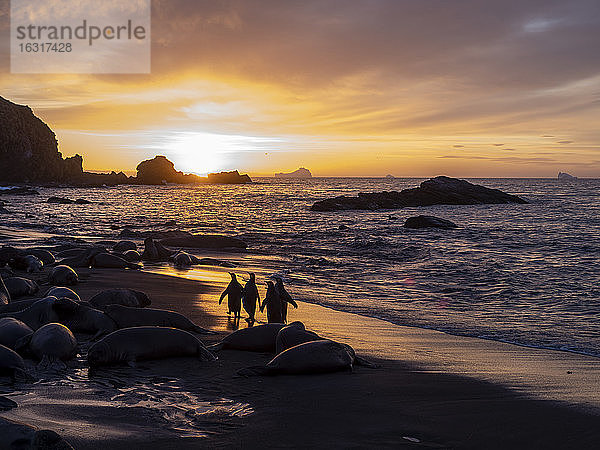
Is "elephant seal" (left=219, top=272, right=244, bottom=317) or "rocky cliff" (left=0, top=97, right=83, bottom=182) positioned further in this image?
"rocky cliff" (left=0, top=97, right=83, bottom=182)

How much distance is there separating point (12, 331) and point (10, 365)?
3.94 ft

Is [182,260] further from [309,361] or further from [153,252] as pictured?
[309,361]

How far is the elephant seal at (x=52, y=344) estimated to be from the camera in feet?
18.6

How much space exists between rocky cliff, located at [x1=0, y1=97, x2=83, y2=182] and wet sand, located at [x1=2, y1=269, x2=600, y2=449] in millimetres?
121663

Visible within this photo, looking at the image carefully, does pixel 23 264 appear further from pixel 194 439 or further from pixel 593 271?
pixel 593 271

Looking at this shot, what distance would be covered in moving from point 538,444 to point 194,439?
265 centimetres

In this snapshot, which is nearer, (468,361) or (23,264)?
(468,361)

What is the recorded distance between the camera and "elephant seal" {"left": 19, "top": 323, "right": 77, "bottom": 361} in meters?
5.67

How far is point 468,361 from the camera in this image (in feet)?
22.3

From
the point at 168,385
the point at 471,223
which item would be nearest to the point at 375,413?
the point at 168,385

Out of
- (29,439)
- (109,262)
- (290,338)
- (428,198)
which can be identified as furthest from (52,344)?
(428,198)

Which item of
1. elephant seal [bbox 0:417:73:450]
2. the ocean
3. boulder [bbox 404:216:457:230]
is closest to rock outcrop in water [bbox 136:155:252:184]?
the ocean

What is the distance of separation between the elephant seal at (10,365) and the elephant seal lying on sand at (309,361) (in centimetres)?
218

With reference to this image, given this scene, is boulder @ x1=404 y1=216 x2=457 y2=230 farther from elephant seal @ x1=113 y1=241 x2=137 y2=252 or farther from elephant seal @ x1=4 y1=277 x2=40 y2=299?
elephant seal @ x1=4 y1=277 x2=40 y2=299
